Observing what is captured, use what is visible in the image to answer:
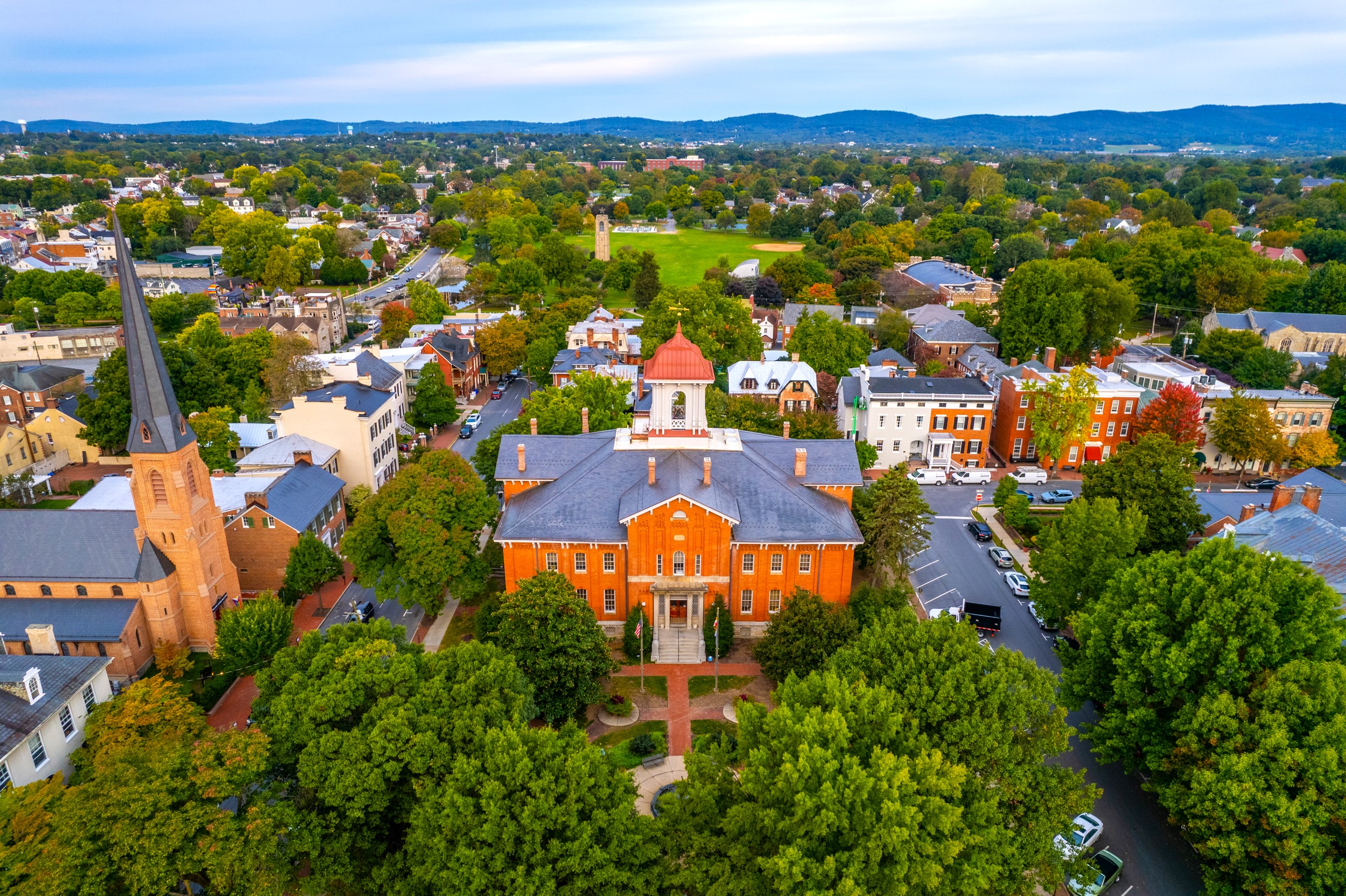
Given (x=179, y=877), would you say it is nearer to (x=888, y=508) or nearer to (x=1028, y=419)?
(x=888, y=508)

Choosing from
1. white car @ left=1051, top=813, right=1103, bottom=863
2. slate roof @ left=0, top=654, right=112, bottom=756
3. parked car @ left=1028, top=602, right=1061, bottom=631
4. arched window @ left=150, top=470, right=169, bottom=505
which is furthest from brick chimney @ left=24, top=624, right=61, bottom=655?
parked car @ left=1028, top=602, right=1061, bottom=631

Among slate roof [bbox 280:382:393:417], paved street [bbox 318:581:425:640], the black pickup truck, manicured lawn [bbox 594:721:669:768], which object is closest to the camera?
manicured lawn [bbox 594:721:669:768]

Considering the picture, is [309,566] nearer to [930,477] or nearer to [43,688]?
[43,688]

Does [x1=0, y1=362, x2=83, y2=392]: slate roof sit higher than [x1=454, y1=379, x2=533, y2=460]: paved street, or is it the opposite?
[x1=0, y1=362, x2=83, y2=392]: slate roof

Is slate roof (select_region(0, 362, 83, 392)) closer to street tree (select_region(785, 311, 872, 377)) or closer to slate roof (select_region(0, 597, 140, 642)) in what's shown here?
slate roof (select_region(0, 597, 140, 642))

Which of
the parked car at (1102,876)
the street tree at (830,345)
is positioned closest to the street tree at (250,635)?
the parked car at (1102,876)

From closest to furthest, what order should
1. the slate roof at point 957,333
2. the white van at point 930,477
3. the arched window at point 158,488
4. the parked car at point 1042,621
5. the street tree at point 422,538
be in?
the arched window at point 158,488, the parked car at point 1042,621, the street tree at point 422,538, the white van at point 930,477, the slate roof at point 957,333

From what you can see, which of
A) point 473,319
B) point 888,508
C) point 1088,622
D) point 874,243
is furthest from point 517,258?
point 1088,622

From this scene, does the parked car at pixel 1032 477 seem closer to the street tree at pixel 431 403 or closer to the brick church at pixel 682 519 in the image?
the brick church at pixel 682 519
